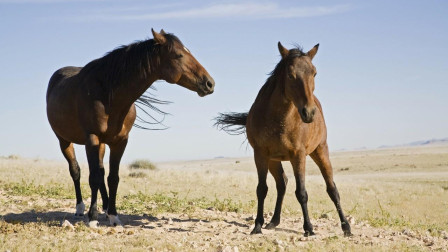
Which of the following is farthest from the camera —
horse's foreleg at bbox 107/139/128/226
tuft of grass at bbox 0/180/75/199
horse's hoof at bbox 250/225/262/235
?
tuft of grass at bbox 0/180/75/199

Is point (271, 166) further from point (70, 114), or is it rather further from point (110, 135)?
point (70, 114)

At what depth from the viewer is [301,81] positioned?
741 centimetres

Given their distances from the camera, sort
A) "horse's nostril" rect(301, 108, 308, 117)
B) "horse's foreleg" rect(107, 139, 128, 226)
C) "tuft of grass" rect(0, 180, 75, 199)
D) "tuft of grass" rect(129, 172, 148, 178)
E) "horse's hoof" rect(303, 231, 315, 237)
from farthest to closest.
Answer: "tuft of grass" rect(129, 172, 148, 178) < "tuft of grass" rect(0, 180, 75, 199) < "horse's foreleg" rect(107, 139, 128, 226) < "horse's hoof" rect(303, 231, 315, 237) < "horse's nostril" rect(301, 108, 308, 117)

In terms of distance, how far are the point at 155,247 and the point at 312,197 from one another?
11.5m

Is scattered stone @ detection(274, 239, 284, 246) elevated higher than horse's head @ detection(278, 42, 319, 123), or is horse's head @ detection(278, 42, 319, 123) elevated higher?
horse's head @ detection(278, 42, 319, 123)

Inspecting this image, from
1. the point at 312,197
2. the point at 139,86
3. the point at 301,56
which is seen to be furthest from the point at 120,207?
the point at 312,197

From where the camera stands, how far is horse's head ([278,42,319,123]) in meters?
7.25

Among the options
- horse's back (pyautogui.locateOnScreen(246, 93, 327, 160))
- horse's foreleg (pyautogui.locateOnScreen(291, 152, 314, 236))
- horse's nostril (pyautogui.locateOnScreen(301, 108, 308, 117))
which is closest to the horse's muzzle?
horse's back (pyautogui.locateOnScreen(246, 93, 327, 160))

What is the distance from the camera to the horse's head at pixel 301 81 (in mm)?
7246

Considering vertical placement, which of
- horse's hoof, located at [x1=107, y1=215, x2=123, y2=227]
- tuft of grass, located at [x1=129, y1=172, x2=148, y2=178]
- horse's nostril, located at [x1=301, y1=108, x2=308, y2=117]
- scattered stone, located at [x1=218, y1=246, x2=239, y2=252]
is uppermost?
horse's nostril, located at [x1=301, y1=108, x2=308, y2=117]

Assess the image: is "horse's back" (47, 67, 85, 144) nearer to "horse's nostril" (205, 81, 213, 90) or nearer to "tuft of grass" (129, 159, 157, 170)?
"horse's nostril" (205, 81, 213, 90)

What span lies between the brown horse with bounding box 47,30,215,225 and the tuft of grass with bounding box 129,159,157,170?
69.7 ft

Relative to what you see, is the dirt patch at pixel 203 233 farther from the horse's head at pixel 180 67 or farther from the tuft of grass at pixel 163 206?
the horse's head at pixel 180 67

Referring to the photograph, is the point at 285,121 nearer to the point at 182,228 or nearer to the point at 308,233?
the point at 308,233
